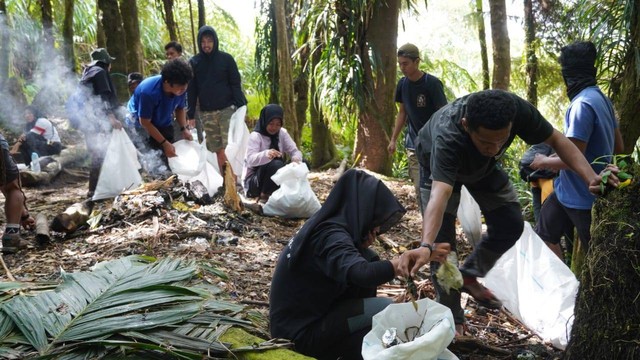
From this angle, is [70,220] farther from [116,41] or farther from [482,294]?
[116,41]

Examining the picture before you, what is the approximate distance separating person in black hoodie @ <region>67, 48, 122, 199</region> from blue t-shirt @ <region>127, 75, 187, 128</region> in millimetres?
292

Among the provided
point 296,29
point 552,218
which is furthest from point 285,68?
point 552,218

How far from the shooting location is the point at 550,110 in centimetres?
1248

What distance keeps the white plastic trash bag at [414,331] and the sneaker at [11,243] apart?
348cm

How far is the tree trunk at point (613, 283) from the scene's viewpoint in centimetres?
266

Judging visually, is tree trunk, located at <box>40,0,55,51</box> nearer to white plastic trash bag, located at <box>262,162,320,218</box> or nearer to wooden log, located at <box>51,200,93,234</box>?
wooden log, located at <box>51,200,93,234</box>

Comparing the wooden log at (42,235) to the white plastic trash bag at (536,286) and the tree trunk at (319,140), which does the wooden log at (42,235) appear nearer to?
the white plastic trash bag at (536,286)

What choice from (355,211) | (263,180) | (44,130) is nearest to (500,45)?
(263,180)

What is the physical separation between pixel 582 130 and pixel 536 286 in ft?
3.38

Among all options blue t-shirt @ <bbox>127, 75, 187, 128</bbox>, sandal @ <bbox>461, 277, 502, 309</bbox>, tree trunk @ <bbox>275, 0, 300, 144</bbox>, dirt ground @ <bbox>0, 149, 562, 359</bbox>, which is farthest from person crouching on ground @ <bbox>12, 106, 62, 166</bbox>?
sandal @ <bbox>461, 277, 502, 309</bbox>

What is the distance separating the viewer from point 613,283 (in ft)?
8.89

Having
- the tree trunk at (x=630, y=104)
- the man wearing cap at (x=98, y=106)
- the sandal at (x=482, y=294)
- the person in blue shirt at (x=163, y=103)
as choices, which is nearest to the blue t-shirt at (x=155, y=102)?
the person in blue shirt at (x=163, y=103)

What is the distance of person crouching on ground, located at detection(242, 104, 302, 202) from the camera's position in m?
6.62

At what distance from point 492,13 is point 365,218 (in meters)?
6.47
